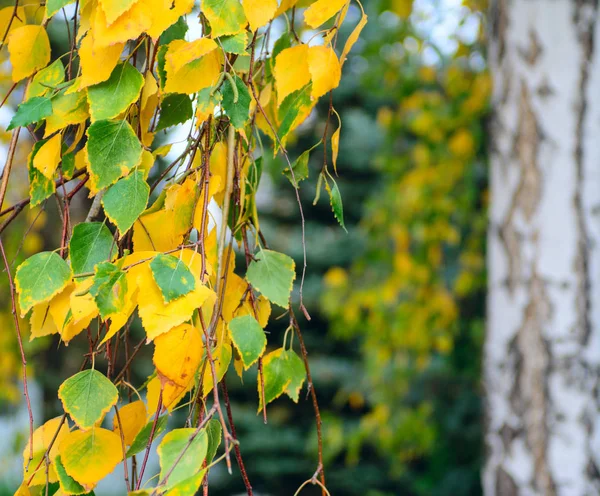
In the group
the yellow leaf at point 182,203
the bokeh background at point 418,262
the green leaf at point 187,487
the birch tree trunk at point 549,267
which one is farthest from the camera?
the bokeh background at point 418,262

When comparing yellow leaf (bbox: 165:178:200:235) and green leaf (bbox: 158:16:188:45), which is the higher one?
green leaf (bbox: 158:16:188:45)

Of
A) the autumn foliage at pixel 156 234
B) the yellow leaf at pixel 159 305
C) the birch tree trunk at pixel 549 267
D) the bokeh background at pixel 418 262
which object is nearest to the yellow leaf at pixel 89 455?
the autumn foliage at pixel 156 234

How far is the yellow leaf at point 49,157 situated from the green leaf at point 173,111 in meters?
0.08

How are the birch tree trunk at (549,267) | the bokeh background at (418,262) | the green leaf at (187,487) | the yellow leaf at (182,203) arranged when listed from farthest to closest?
the bokeh background at (418,262) → the birch tree trunk at (549,267) → the yellow leaf at (182,203) → the green leaf at (187,487)

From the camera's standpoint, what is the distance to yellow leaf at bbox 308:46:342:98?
45 centimetres

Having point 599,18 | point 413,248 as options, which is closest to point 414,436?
point 413,248

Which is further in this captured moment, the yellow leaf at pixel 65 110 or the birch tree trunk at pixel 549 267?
the birch tree trunk at pixel 549 267

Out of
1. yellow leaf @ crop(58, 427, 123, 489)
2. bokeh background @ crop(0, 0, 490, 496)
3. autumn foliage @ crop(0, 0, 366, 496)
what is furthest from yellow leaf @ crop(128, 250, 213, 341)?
bokeh background @ crop(0, 0, 490, 496)

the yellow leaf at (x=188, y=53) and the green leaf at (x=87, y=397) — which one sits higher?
the yellow leaf at (x=188, y=53)

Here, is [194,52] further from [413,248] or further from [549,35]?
[413,248]

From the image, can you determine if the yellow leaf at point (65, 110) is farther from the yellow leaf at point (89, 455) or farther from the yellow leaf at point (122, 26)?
the yellow leaf at point (89, 455)

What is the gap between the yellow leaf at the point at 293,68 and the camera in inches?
18.5

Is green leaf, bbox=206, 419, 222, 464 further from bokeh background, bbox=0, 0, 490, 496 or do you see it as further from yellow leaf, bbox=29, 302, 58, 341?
bokeh background, bbox=0, 0, 490, 496

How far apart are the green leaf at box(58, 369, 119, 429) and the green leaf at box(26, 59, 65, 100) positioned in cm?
22
